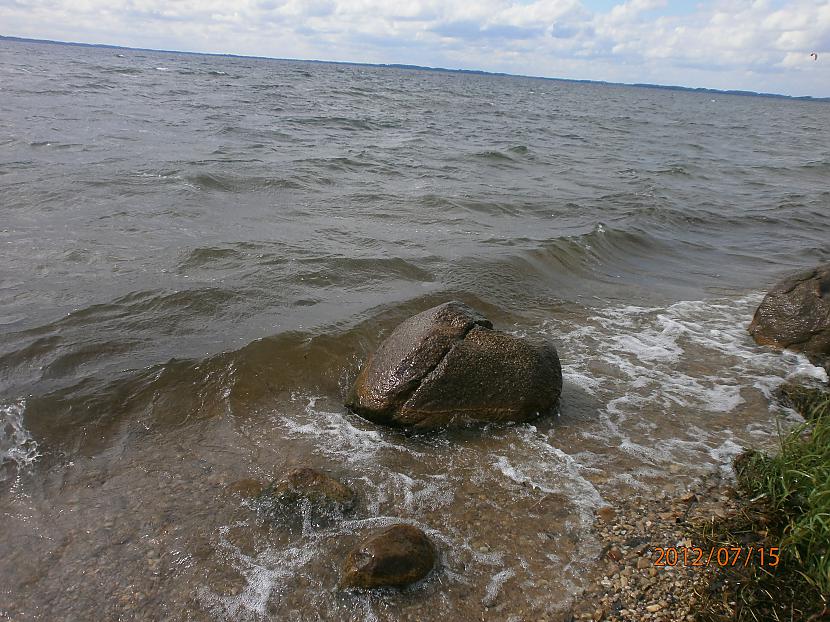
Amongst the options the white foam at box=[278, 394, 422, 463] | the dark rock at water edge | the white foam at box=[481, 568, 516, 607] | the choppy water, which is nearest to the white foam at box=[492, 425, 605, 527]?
the choppy water

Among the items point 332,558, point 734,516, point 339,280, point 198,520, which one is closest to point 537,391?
point 734,516

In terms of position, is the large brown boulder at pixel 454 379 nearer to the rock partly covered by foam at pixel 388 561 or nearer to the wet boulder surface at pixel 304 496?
the wet boulder surface at pixel 304 496

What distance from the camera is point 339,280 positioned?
8.30 metres

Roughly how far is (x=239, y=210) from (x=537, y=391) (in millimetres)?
8134

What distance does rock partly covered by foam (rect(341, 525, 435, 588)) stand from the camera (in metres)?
3.32

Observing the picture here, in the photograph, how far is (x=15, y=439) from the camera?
15.2ft

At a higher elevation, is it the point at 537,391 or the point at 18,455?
the point at 537,391

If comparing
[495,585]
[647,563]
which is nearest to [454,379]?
[495,585]

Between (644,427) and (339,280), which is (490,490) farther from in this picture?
A: (339,280)

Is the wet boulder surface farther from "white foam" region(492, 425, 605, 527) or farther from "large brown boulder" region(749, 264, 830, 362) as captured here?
"large brown boulder" region(749, 264, 830, 362)
